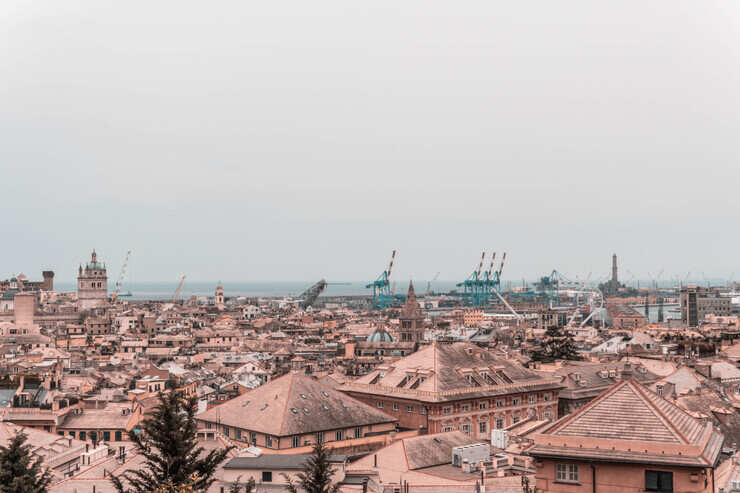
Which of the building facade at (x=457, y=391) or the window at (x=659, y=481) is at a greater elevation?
the window at (x=659, y=481)

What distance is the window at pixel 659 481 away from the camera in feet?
63.8

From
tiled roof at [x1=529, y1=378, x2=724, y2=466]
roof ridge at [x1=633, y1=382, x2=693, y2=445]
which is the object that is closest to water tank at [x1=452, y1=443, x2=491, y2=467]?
tiled roof at [x1=529, y1=378, x2=724, y2=466]

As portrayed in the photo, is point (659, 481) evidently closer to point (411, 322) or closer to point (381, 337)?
point (411, 322)

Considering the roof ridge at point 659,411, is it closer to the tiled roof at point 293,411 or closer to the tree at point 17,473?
the tree at point 17,473

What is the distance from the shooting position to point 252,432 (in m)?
50.3

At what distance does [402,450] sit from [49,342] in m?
110

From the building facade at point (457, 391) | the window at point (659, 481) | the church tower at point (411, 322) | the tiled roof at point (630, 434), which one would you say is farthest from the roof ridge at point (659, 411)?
the church tower at point (411, 322)

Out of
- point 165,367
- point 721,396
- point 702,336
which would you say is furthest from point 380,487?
point 702,336

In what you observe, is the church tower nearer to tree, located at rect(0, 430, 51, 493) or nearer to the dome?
the dome

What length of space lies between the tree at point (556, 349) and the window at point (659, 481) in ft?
271

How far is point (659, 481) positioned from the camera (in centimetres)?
1948

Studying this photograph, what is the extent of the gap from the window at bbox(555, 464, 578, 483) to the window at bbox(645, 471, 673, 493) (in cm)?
158

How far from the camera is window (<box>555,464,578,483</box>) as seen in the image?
798 inches

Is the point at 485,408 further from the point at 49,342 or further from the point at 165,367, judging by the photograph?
the point at 49,342
